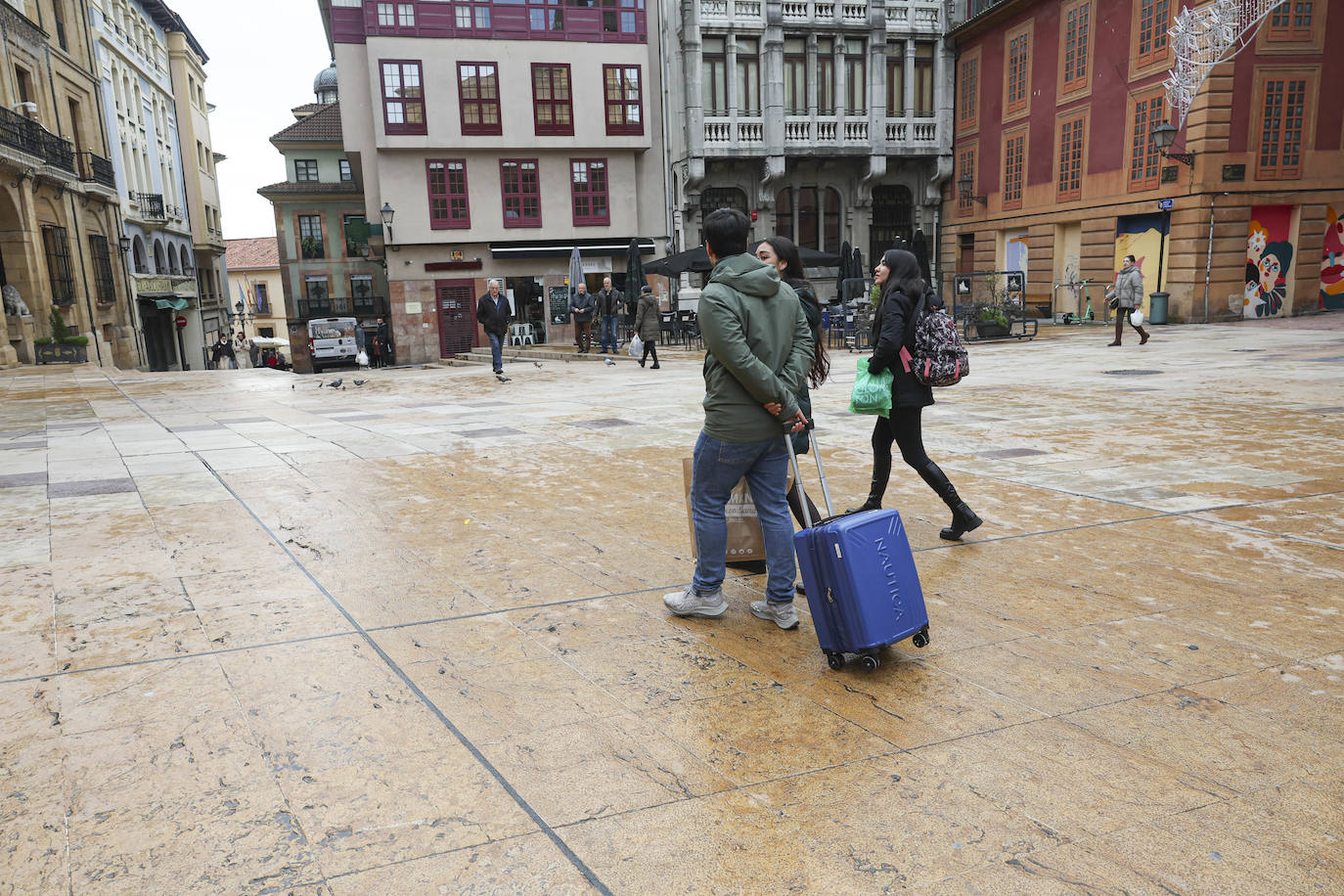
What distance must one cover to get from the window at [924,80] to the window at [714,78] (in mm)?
7085

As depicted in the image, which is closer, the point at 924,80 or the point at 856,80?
the point at 856,80

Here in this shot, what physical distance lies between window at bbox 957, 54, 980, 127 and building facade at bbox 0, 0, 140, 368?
28.0m

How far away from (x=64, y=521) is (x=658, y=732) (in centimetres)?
474

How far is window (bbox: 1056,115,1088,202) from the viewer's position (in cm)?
2552

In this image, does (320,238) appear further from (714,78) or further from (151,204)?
(714,78)

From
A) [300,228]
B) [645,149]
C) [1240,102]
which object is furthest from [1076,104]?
[300,228]

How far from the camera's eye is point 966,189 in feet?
103

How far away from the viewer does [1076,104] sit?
25547 mm

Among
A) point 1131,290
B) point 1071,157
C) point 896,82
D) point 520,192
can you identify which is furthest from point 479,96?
point 1131,290

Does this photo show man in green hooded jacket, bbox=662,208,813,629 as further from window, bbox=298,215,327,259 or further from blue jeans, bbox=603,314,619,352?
window, bbox=298,215,327,259

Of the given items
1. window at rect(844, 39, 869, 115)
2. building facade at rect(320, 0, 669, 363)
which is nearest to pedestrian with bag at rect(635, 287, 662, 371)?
building facade at rect(320, 0, 669, 363)

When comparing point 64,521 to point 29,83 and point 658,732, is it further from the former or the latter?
point 29,83

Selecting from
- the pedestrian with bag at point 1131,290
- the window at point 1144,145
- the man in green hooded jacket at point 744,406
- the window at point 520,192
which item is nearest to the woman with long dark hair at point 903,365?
the man in green hooded jacket at point 744,406

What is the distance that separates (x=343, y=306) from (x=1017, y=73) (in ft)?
104
